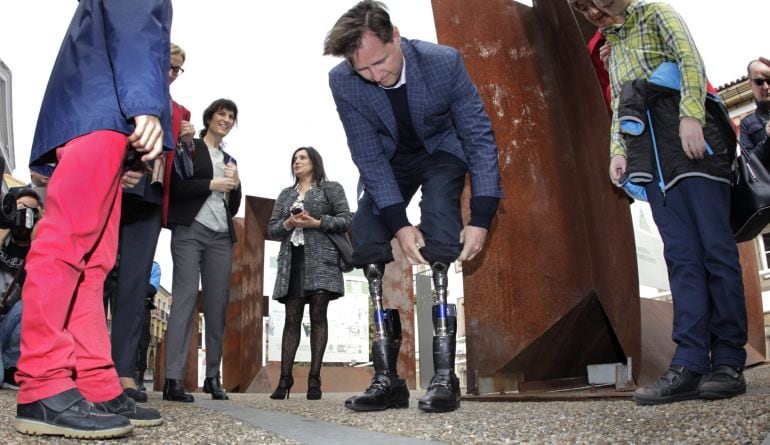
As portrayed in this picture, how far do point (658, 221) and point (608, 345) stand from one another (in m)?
1.48

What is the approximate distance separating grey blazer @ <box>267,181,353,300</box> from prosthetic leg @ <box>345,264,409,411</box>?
154 cm

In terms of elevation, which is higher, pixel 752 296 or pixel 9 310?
pixel 752 296

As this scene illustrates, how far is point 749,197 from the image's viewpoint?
256 centimetres

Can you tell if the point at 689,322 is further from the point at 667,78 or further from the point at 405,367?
the point at 405,367

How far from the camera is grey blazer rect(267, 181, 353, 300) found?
4.44 meters

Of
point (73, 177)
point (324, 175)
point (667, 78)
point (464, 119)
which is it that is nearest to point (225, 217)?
point (324, 175)

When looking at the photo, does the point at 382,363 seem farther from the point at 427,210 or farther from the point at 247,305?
the point at 247,305

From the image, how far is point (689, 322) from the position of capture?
2418 mm

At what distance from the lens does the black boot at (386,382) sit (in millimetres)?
2617

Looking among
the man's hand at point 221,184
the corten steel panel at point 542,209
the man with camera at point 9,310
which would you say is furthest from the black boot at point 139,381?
the corten steel panel at point 542,209

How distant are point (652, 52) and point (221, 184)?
2.60 metres

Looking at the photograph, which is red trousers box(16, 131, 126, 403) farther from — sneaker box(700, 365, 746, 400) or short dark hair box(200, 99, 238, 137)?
short dark hair box(200, 99, 238, 137)

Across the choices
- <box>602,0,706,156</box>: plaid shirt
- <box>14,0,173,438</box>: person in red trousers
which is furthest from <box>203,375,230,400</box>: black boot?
<box>602,0,706,156</box>: plaid shirt

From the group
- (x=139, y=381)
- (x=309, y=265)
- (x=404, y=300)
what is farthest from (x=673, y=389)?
(x=404, y=300)
